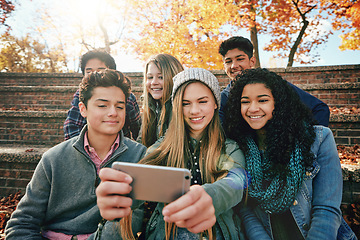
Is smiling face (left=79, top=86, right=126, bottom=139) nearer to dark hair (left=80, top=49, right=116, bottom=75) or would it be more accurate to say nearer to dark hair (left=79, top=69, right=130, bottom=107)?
dark hair (left=79, top=69, right=130, bottom=107)

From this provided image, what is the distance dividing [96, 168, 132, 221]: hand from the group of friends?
318mm

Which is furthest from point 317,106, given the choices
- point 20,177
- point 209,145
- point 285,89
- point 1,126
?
point 1,126

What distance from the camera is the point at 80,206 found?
4.59 ft

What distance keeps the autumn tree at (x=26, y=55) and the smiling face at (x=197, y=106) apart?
1723 centimetres

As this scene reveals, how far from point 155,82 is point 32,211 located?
165 centimetres

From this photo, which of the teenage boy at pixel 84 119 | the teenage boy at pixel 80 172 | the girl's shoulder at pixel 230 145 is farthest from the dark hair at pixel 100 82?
the girl's shoulder at pixel 230 145

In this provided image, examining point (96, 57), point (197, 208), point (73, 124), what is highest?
point (96, 57)

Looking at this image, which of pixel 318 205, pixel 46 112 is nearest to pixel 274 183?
pixel 318 205

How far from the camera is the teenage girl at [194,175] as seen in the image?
2.48ft

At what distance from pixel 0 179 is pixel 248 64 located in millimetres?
3622

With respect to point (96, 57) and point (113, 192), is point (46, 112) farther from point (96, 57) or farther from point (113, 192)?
point (113, 192)

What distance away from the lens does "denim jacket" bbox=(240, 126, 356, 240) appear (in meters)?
1.20

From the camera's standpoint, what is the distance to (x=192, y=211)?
0.72 m

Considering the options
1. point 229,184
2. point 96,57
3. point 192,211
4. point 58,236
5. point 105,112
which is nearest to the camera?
point 192,211
